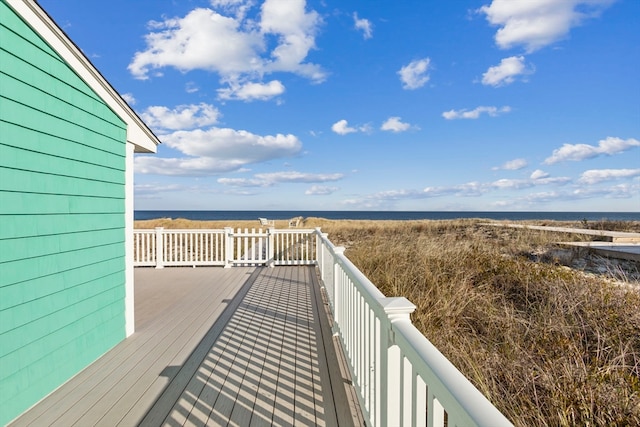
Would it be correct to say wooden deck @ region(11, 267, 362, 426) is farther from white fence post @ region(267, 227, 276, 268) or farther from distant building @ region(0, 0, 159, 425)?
white fence post @ region(267, 227, 276, 268)

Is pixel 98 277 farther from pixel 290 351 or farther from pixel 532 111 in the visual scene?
pixel 532 111

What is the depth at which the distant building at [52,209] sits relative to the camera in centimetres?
215

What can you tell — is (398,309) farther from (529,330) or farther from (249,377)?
(529,330)

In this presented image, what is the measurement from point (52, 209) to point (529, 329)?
14.2 ft

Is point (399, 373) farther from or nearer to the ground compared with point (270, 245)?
farther from the ground

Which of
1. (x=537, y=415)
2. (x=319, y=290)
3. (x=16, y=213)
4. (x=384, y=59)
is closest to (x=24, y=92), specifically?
(x=16, y=213)

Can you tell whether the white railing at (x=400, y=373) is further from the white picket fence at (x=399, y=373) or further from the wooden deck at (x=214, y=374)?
the wooden deck at (x=214, y=374)

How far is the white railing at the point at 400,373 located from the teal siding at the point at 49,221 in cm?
231

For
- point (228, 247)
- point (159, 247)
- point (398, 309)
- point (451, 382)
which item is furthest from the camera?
point (228, 247)

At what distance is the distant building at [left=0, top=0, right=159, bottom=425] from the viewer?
2.15 meters

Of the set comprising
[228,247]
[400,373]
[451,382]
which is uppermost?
[451,382]

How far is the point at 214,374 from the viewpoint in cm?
269

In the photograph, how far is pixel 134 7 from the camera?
254 inches

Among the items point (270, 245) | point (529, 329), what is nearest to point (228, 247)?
point (270, 245)
